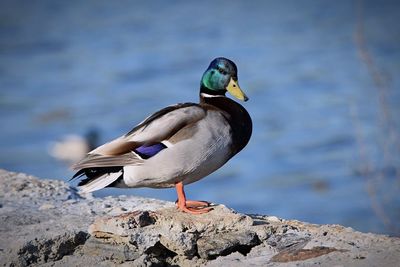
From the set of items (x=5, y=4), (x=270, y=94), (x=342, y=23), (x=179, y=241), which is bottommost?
(x=179, y=241)

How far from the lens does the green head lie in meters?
4.59

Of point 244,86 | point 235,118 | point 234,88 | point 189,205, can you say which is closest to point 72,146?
point 244,86

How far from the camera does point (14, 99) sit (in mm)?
11969

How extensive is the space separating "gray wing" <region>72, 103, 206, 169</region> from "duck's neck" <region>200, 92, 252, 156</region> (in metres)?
0.14

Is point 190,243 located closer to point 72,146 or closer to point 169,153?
point 169,153

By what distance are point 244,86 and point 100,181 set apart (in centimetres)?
697

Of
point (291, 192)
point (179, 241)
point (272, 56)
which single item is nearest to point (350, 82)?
point (272, 56)

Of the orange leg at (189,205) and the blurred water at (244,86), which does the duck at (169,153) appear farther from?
the blurred water at (244,86)

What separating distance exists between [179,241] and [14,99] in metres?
8.33

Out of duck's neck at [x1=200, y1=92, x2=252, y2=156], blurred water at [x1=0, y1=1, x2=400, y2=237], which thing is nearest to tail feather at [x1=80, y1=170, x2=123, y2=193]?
duck's neck at [x1=200, y1=92, x2=252, y2=156]

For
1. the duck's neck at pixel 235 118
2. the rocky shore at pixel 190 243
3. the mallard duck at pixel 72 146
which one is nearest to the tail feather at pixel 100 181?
the rocky shore at pixel 190 243

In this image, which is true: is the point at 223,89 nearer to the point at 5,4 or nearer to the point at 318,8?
the point at 318,8

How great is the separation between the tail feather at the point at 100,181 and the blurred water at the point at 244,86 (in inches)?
79.9

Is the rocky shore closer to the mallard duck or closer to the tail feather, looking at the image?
the tail feather
